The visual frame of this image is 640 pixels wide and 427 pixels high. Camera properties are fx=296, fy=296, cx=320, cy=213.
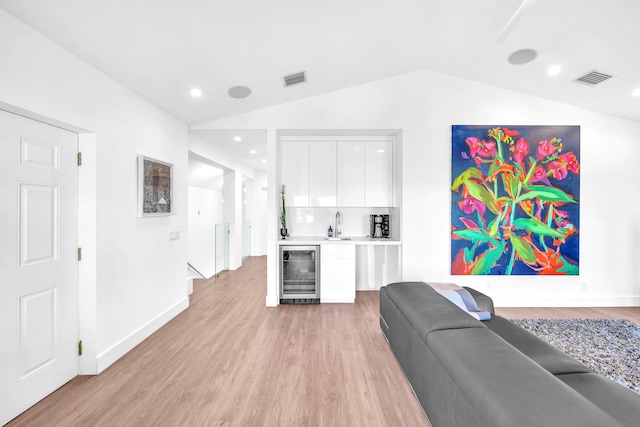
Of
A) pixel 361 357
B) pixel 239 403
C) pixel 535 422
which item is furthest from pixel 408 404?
pixel 535 422

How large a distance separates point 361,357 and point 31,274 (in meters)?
2.58

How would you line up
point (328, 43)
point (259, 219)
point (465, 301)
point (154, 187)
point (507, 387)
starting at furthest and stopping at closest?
point (259, 219)
point (154, 187)
point (328, 43)
point (465, 301)
point (507, 387)

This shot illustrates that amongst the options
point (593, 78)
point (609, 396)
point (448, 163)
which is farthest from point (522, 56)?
point (609, 396)

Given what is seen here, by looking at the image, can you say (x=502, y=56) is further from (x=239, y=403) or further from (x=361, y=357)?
(x=239, y=403)

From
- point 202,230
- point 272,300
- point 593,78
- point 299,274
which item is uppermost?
point 593,78

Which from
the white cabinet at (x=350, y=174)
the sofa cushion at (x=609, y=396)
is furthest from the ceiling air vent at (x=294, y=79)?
the sofa cushion at (x=609, y=396)

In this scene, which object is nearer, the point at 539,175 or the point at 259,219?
the point at 539,175

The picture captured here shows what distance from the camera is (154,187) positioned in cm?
319

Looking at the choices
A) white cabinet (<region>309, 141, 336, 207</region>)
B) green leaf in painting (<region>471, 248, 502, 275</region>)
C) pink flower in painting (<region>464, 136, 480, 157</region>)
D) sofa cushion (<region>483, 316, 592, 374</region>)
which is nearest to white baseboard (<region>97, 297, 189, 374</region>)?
white cabinet (<region>309, 141, 336, 207</region>)

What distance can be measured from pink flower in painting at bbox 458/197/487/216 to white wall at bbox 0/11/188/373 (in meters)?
3.81

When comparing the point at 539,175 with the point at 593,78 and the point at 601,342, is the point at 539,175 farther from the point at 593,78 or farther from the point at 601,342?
the point at 601,342

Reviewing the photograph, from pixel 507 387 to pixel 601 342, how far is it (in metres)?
2.84

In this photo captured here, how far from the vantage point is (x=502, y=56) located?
3391mm

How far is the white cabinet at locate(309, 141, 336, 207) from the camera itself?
4535 mm
